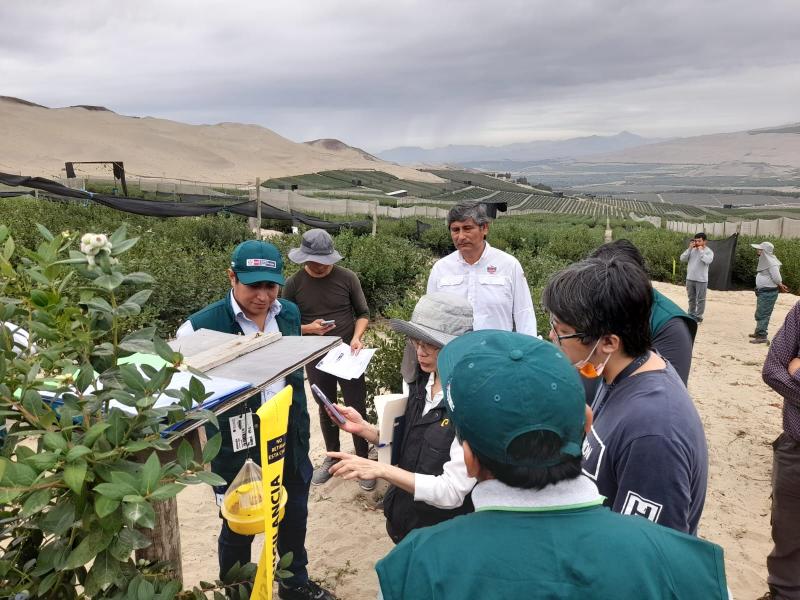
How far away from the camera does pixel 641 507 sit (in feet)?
4.76

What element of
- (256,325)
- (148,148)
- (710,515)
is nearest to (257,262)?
(256,325)

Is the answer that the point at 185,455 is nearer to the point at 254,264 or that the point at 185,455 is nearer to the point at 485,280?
the point at 254,264

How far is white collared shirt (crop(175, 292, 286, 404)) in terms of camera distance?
2.41m

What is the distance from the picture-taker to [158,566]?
4.27 ft

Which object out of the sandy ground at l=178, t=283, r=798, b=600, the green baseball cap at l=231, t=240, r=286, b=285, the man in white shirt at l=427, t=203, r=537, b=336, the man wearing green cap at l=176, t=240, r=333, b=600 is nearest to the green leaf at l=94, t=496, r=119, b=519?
the man wearing green cap at l=176, t=240, r=333, b=600

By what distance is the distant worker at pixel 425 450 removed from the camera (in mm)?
1710

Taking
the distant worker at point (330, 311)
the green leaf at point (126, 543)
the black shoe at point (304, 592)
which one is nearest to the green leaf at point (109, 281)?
the green leaf at point (126, 543)

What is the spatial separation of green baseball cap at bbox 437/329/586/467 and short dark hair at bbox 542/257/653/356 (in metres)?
0.63

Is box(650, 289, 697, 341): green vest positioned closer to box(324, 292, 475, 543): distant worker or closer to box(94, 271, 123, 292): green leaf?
box(324, 292, 475, 543): distant worker

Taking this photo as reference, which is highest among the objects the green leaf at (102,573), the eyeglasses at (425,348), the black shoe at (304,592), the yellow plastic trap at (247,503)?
the eyeglasses at (425,348)

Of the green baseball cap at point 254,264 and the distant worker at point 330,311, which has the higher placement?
the green baseball cap at point 254,264

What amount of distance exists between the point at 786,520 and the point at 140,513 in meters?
2.86

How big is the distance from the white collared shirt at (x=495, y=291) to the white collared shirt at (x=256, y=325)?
130cm

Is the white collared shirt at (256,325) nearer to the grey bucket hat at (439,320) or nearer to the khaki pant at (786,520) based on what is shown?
the grey bucket hat at (439,320)
